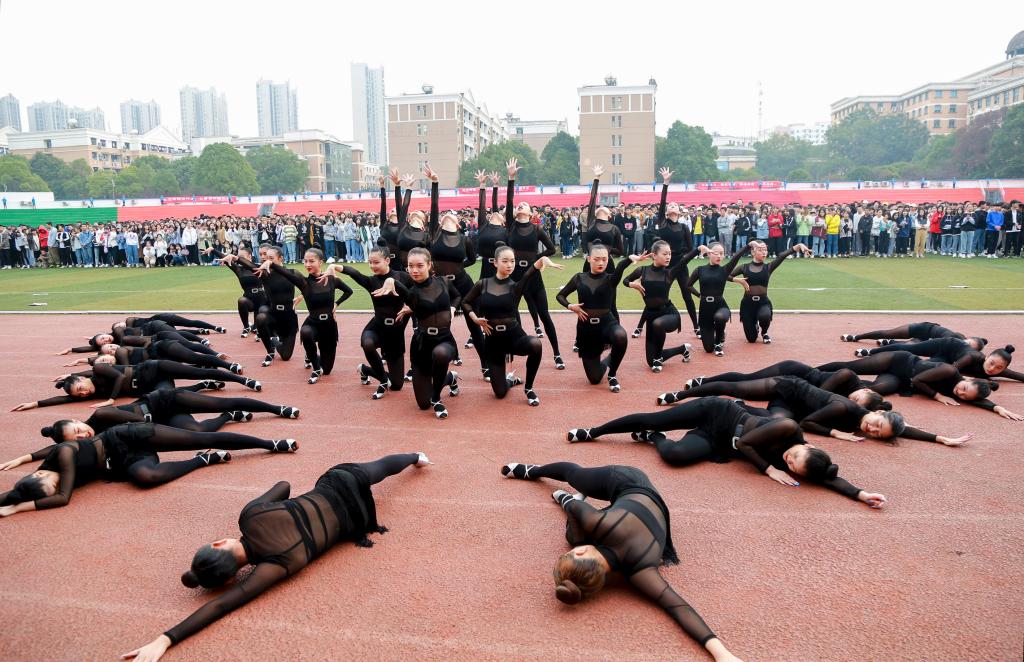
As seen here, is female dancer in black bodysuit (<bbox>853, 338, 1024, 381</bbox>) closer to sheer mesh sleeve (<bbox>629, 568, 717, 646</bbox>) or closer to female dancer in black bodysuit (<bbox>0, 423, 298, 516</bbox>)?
sheer mesh sleeve (<bbox>629, 568, 717, 646</bbox>)

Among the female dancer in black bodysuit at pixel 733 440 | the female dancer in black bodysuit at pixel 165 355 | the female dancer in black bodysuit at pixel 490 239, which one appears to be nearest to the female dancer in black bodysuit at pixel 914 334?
the female dancer in black bodysuit at pixel 733 440

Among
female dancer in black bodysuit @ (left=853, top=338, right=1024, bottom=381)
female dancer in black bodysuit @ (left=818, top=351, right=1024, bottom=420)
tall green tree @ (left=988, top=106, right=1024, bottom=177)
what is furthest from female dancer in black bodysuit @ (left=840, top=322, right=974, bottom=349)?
tall green tree @ (left=988, top=106, right=1024, bottom=177)

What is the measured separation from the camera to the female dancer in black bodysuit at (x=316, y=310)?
9.58m

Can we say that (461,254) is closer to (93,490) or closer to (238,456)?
(238,456)

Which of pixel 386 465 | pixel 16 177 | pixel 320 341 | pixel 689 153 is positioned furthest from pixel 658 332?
pixel 16 177

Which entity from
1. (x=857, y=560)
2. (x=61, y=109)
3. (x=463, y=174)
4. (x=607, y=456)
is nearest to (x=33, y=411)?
(x=607, y=456)

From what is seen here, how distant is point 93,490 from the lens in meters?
6.07

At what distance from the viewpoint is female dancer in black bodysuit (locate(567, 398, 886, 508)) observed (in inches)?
219

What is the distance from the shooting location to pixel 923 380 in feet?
26.3

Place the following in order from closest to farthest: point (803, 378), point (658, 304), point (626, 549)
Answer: point (626, 549) < point (803, 378) < point (658, 304)

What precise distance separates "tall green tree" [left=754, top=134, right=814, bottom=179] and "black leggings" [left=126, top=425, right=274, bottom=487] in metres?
102

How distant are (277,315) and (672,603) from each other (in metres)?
8.64

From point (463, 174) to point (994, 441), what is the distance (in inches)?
3047

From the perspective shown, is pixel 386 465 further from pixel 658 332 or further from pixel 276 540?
pixel 658 332
